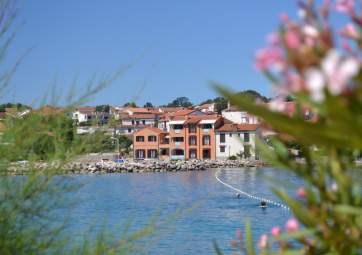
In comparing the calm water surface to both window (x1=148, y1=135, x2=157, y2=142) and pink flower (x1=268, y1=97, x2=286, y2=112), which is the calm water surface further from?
window (x1=148, y1=135, x2=157, y2=142)

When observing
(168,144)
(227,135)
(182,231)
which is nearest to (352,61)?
(182,231)

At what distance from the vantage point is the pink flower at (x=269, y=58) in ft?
2.36

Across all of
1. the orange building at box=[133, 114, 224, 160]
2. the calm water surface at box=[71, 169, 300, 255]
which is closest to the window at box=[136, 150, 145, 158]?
the orange building at box=[133, 114, 224, 160]

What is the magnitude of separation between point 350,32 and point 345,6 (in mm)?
52

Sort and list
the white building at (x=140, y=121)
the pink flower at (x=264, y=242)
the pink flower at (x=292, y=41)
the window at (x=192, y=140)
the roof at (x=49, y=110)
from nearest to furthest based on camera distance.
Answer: the pink flower at (x=292, y=41) → the pink flower at (x=264, y=242) → the roof at (x=49, y=110) → the window at (x=192, y=140) → the white building at (x=140, y=121)

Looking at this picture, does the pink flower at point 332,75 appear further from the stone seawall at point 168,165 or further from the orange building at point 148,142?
the orange building at point 148,142

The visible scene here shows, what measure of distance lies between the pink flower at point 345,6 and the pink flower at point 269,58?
10 cm

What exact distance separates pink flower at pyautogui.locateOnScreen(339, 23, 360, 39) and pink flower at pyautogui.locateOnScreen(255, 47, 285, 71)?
114 mm

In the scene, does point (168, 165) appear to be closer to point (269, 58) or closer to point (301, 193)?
point (301, 193)

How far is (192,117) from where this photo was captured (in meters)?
68.6

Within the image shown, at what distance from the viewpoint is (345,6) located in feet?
2.49

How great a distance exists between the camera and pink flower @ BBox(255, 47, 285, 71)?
0.72 meters

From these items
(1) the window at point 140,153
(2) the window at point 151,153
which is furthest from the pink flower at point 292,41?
(1) the window at point 140,153

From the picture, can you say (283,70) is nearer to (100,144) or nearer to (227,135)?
(100,144)
